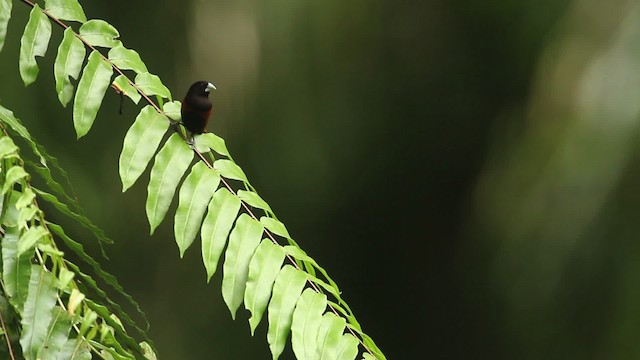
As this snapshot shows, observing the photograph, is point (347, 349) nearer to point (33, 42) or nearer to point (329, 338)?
point (329, 338)

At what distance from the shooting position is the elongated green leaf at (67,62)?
80 centimetres

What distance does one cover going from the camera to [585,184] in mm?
1654

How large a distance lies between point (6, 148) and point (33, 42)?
21 cm

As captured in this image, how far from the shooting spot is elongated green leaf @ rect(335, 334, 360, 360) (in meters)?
0.74

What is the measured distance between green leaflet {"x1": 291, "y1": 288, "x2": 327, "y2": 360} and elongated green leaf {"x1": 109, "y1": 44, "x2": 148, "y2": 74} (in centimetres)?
32

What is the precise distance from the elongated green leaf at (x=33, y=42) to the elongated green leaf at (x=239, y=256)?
27 cm

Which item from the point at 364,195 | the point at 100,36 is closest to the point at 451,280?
the point at 364,195

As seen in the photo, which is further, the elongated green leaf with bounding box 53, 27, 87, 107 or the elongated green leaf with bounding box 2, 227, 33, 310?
the elongated green leaf with bounding box 53, 27, 87, 107

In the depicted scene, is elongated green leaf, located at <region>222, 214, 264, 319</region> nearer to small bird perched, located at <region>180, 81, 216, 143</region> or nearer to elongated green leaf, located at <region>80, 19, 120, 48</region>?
small bird perched, located at <region>180, 81, 216, 143</region>

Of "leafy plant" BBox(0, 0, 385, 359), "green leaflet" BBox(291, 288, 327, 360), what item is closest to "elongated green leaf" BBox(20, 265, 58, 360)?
"leafy plant" BBox(0, 0, 385, 359)

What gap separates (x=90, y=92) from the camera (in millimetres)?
801

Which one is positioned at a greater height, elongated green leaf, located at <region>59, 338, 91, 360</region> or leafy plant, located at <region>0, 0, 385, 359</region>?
leafy plant, located at <region>0, 0, 385, 359</region>

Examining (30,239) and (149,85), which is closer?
(30,239)

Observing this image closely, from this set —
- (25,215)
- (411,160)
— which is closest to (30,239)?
(25,215)
